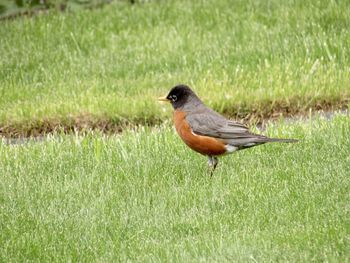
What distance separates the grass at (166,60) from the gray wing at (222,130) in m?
1.98

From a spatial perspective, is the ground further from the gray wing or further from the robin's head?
the robin's head

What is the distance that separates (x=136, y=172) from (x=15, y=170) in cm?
111

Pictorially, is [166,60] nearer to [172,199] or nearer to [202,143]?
[202,143]

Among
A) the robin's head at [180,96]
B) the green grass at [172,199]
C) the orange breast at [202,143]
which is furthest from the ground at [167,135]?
the robin's head at [180,96]

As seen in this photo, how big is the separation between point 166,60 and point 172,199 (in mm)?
4624

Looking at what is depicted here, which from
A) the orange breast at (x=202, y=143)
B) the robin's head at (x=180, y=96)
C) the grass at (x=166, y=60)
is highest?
the robin's head at (x=180, y=96)

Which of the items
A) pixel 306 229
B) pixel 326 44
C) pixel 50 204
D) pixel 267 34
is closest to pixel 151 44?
pixel 267 34

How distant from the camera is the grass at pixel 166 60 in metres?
9.90

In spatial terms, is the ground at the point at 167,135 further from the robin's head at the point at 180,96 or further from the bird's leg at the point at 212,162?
the robin's head at the point at 180,96

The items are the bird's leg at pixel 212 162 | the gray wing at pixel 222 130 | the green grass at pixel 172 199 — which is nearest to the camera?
the green grass at pixel 172 199

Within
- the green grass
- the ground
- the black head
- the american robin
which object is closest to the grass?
the ground

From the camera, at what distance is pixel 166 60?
37.7 feet

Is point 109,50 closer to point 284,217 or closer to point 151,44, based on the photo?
point 151,44

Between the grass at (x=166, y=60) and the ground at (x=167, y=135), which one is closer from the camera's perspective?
the ground at (x=167, y=135)
